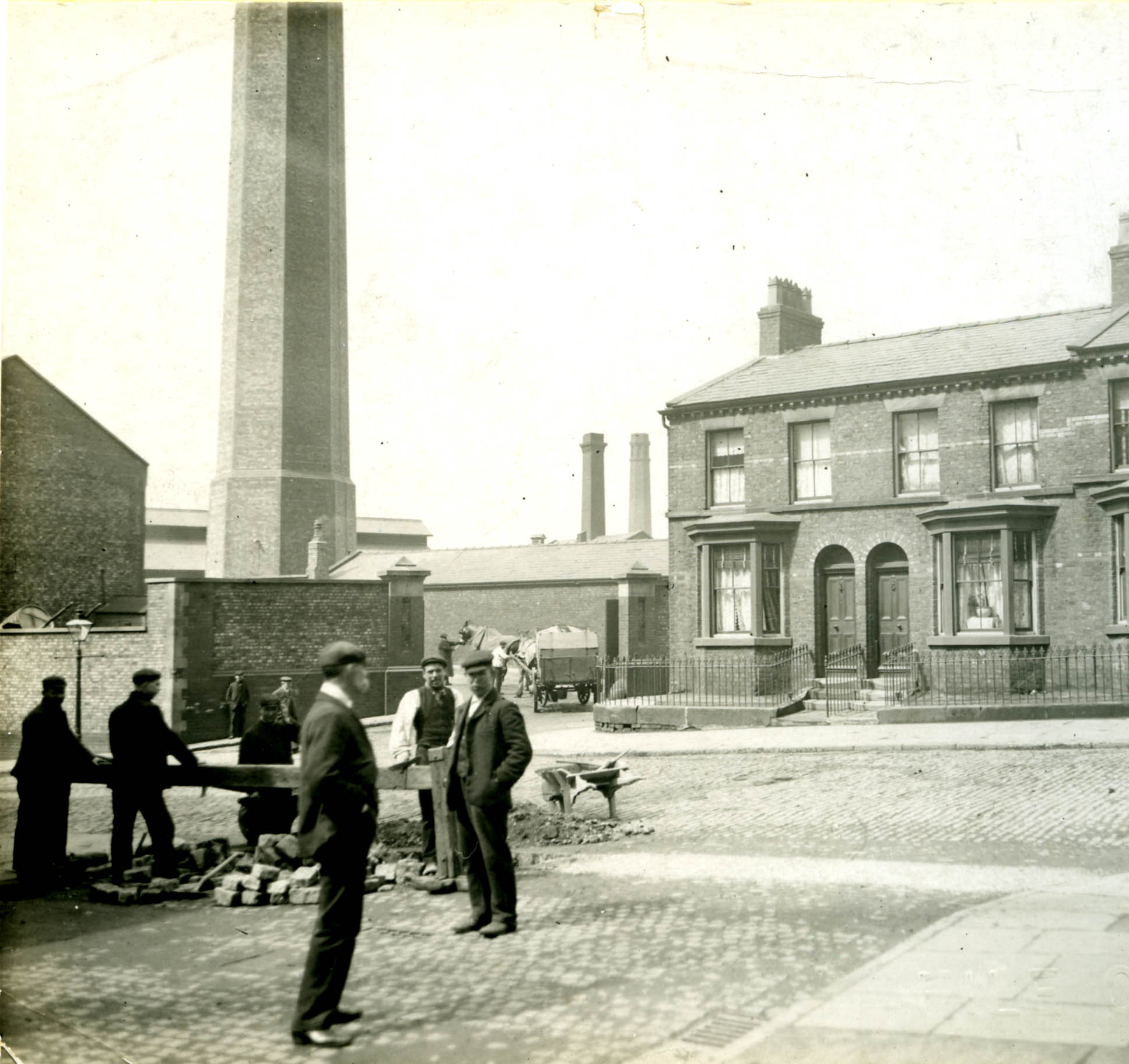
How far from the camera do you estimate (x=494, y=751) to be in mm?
6906

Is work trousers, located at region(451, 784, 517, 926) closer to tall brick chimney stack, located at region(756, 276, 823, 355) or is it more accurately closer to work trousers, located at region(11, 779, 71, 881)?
work trousers, located at region(11, 779, 71, 881)

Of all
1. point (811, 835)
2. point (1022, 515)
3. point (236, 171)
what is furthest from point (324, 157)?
point (811, 835)

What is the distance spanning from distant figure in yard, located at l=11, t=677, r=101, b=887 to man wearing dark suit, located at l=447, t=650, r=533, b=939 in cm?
288

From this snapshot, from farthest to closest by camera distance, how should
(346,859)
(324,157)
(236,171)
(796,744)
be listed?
(324,157) < (236,171) < (796,744) < (346,859)

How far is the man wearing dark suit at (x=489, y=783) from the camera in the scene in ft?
22.5

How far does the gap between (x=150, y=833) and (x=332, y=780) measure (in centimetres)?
384

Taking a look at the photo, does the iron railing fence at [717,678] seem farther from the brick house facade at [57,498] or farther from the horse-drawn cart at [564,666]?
the brick house facade at [57,498]

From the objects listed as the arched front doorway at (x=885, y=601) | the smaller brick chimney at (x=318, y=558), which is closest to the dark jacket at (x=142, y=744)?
the arched front doorway at (x=885, y=601)

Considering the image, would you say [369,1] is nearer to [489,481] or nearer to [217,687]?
[489,481]

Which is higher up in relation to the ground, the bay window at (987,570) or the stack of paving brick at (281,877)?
the bay window at (987,570)

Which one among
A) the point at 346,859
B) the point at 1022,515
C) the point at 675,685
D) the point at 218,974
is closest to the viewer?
the point at 346,859

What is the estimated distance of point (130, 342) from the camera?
7922 millimetres

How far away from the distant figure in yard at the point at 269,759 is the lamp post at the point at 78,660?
4.51ft

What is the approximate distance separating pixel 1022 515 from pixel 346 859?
1761 cm
